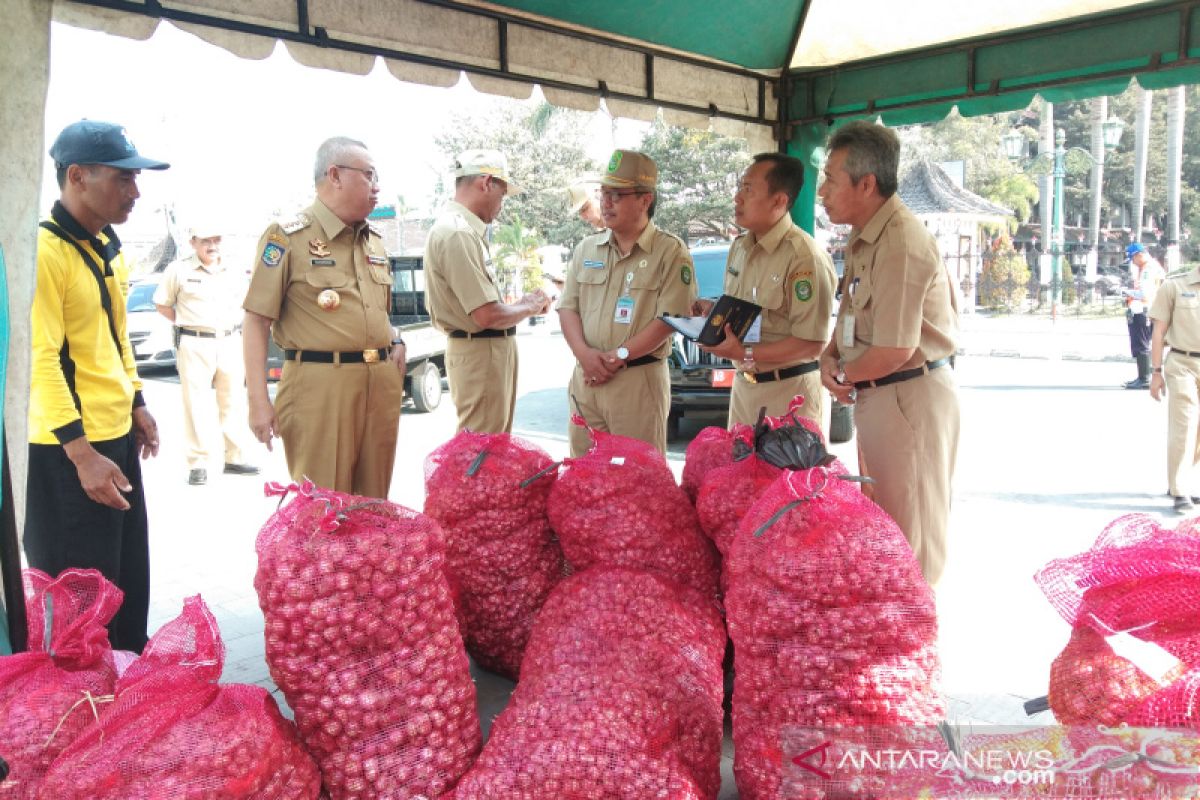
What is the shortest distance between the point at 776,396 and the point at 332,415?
1.87 meters

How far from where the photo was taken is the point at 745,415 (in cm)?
383

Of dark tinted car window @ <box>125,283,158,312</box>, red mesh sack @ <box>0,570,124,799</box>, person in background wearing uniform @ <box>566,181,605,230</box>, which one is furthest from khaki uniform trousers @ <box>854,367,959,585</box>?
dark tinted car window @ <box>125,283,158,312</box>

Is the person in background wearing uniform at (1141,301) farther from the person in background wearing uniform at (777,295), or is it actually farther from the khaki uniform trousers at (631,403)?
the khaki uniform trousers at (631,403)

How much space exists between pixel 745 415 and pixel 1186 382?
3.63 metres

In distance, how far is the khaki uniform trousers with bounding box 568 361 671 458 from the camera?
157 inches

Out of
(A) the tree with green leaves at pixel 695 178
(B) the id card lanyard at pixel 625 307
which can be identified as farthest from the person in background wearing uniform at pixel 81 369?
(A) the tree with green leaves at pixel 695 178

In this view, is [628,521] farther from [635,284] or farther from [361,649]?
[635,284]

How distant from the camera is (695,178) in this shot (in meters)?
35.8

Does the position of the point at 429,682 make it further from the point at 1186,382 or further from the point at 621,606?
the point at 1186,382

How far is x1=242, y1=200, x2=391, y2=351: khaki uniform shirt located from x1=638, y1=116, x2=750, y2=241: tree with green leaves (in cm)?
3218

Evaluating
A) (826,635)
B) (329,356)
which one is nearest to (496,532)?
(329,356)

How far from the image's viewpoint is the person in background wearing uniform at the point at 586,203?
Answer: 18.8 ft

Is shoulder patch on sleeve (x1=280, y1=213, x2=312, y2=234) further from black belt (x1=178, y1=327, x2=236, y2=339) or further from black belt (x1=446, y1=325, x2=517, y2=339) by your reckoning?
black belt (x1=178, y1=327, x2=236, y2=339)

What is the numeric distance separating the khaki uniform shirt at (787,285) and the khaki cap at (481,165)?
130 centimetres
